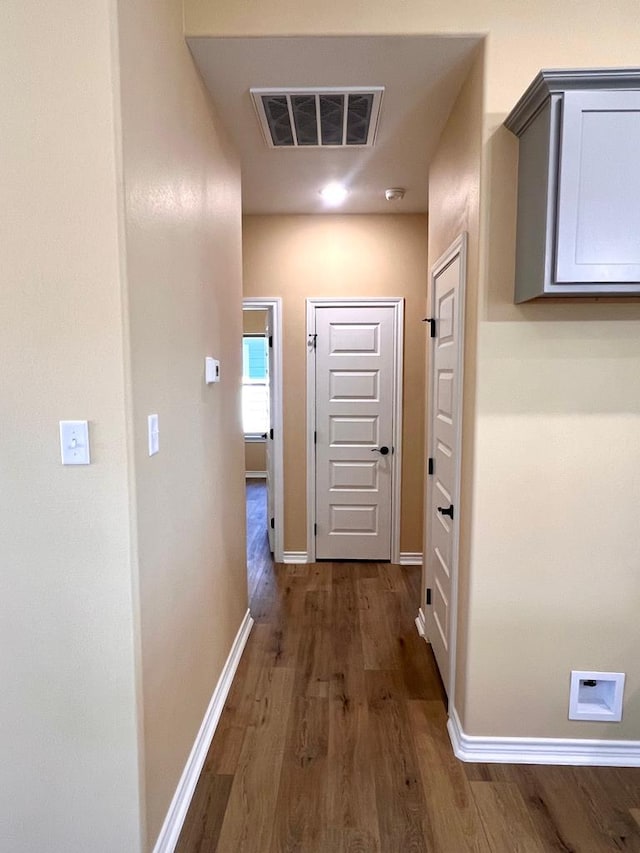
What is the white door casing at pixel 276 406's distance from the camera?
3764 mm

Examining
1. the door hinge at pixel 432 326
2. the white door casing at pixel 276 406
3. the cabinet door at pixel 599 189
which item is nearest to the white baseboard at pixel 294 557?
the white door casing at pixel 276 406

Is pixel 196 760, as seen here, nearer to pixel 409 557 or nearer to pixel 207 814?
pixel 207 814

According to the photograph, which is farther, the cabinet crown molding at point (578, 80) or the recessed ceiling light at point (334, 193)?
the recessed ceiling light at point (334, 193)

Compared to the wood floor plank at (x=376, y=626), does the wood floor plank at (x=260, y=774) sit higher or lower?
lower

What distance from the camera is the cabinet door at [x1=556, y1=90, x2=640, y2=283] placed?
4.92 feet

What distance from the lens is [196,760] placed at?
186 cm

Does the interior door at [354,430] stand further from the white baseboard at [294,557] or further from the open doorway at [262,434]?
the open doorway at [262,434]

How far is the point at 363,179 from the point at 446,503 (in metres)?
2.01

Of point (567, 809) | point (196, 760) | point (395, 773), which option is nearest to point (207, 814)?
point (196, 760)

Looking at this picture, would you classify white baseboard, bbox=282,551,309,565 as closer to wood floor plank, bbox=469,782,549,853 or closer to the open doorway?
the open doorway

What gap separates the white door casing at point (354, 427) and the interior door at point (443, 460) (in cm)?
110

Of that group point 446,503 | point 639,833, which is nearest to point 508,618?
point 446,503

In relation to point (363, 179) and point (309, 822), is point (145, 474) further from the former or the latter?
point (363, 179)

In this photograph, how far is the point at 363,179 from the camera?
3029 millimetres
